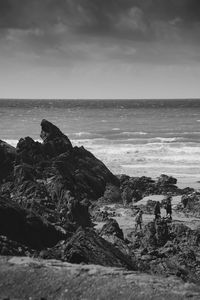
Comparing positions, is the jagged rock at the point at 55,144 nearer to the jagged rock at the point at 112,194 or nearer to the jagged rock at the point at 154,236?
the jagged rock at the point at 112,194

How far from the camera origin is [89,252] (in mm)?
13055

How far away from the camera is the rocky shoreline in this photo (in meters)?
13.5

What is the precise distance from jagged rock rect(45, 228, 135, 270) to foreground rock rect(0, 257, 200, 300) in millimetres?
1082

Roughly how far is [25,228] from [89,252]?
3.16 meters

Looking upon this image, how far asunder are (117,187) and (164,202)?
4411mm

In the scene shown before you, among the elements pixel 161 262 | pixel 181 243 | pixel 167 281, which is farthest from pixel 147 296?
pixel 181 243

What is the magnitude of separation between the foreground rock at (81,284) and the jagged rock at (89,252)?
1082mm

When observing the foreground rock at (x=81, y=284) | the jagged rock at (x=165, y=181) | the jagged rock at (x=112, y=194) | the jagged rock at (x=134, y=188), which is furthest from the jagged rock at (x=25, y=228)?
the jagged rock at (x=165, y=181)

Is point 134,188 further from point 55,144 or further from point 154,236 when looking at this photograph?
point 154,236

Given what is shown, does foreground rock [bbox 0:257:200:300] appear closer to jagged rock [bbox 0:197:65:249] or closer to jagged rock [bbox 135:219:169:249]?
jagged rock [bbox 0:197:65:249]

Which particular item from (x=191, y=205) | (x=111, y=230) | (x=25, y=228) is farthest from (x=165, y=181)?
(x=25, y=228)

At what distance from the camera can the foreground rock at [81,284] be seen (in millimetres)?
9984

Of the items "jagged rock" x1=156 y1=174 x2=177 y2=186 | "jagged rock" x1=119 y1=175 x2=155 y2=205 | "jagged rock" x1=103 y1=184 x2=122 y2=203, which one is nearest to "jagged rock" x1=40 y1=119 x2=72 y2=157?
"jagged rock" x1=119 y1=175 x2=155 y2=205

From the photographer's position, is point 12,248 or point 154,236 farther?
point 154,236
